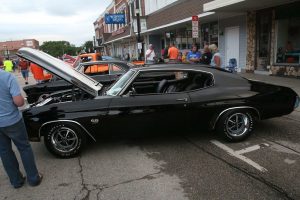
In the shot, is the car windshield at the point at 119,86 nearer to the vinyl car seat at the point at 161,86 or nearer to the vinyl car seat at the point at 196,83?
the vinyl car seat at the point at 161,86

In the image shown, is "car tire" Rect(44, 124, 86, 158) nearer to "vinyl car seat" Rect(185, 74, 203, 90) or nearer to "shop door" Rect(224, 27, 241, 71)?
"vinyl car seat" Rect(185, 74, 203, 90)

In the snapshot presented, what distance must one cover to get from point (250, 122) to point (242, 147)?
0.47 metres

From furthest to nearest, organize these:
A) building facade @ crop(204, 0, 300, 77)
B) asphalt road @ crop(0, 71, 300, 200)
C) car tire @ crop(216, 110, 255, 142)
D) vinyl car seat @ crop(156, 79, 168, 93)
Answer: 1. building facade @ crop(204, 0, 300, 77)
2. vinyl car seat @ crop(156, 79, 168, 93)
3. car tire @ crop(216, 110, 255, 142)
4. asphalt road @ crop(0, 71, 300, 200)

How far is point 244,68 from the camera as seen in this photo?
1433cm

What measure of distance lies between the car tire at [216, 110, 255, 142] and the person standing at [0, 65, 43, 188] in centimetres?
285

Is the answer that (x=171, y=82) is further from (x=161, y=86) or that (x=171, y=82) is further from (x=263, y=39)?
(x=263, y=39)

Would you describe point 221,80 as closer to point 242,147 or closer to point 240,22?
point 242,147

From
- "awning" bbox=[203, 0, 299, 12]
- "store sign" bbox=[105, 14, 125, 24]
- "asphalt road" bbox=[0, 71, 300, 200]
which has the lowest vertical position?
"asphalt road" bbox=[0, 71, 300, 200]

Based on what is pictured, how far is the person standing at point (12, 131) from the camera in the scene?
11.3 ft

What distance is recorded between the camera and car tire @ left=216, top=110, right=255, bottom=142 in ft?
15.6

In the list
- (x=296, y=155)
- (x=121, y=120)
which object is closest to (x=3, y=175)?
(x=121, y=120)

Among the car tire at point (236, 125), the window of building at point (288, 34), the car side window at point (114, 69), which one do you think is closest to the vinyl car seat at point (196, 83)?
the car tire at point (236, 125)

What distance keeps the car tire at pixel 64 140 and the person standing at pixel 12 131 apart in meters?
0.75

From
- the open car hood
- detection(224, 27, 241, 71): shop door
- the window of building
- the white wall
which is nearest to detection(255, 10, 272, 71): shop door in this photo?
the window of building
